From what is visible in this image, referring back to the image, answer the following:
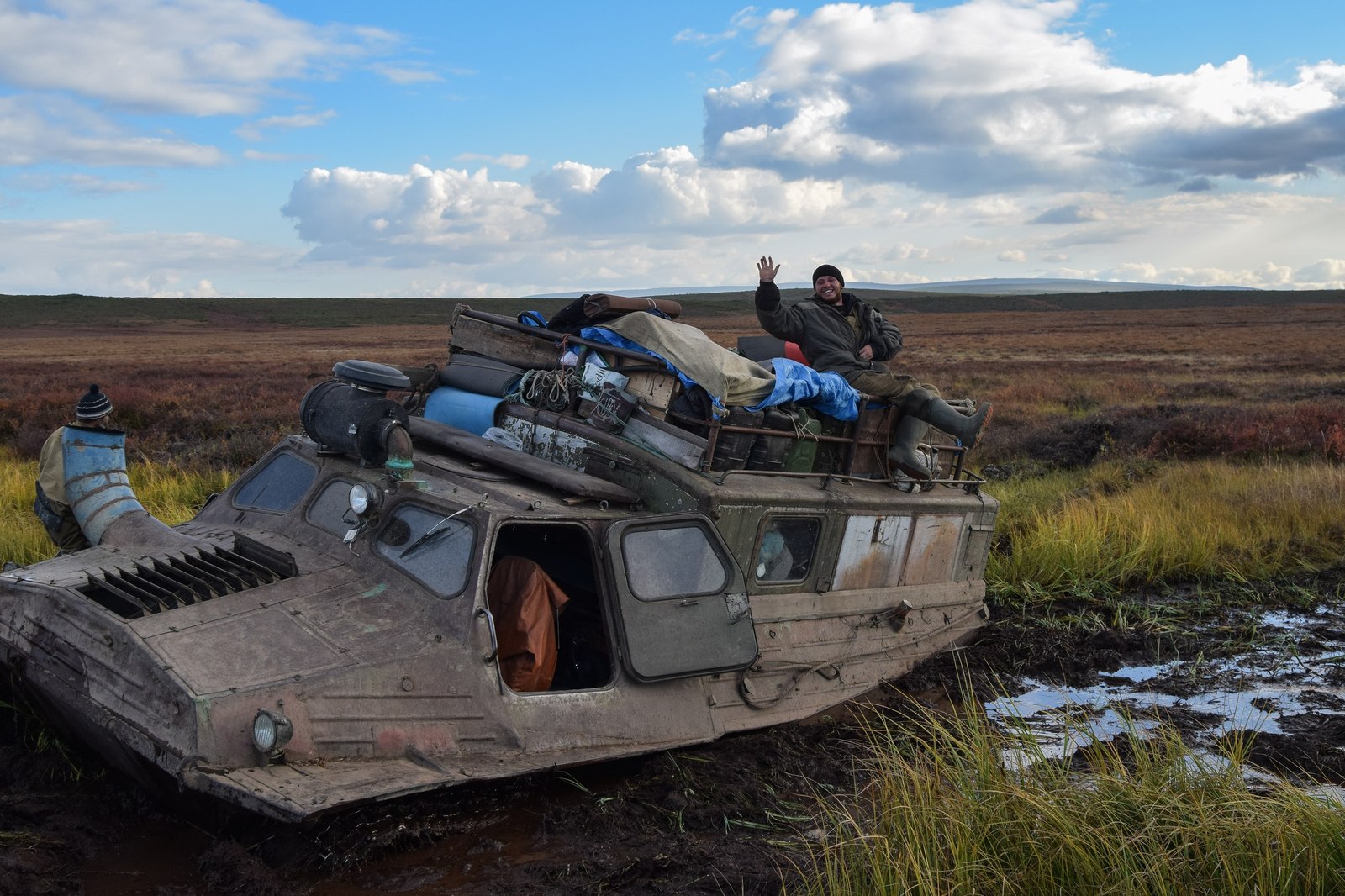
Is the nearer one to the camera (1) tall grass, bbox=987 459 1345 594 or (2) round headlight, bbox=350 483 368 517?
(2) round headlight, bbox=350 483 368 517

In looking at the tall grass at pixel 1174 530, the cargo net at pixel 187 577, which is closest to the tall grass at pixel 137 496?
the cargo net at pixel 187 577

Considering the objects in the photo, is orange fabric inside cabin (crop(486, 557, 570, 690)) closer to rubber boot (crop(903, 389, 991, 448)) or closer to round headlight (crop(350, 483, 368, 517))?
round headlight (crop(350, 483, 368, 517))

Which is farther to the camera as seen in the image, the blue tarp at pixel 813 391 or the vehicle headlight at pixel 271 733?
the blue tarp at pixel 813 391

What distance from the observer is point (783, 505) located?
6750mm

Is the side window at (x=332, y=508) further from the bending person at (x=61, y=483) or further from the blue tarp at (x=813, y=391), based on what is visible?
the blue tarp at (x=813, y=391)

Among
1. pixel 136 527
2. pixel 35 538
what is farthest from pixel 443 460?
pixel 35 538

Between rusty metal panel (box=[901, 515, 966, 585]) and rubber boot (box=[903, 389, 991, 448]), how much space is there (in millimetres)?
624

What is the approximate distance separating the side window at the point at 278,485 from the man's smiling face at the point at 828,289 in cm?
394

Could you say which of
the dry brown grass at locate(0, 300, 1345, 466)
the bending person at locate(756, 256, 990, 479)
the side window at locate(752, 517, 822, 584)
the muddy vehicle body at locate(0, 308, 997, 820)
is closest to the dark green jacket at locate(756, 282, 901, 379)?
the bending person at locate(756, 256, 990, 479)

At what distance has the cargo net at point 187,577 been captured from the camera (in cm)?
532

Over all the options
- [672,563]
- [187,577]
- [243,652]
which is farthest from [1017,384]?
[243,652]

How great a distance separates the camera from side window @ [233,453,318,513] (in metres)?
6.98

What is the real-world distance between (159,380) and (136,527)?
73.8 feet

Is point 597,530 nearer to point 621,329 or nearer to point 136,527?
point 621,329
